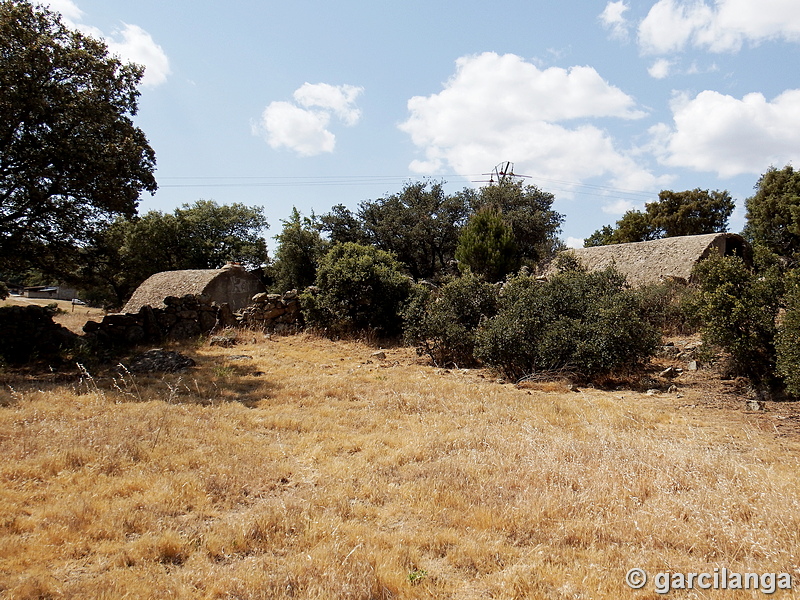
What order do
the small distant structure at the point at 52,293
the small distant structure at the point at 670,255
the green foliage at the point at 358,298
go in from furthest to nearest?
1. the small distant structure at the point at 52,293
2. the green foliage at the point at 358,298
3. the small distant structure at the point at 670,255

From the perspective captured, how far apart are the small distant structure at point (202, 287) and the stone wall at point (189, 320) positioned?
3725mm

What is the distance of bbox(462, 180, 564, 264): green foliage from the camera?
78.0 feet

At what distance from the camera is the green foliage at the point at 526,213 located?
78.0ft

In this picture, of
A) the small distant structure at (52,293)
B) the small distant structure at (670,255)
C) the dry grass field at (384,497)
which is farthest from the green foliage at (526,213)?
the small distant structure at (52,293)

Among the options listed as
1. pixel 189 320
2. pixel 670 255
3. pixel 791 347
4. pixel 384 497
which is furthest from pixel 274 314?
pixel 791 347

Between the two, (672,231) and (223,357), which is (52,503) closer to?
(223,357)

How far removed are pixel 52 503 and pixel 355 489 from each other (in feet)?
7.83

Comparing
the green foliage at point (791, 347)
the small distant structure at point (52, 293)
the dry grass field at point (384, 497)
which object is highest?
the small distant structure at point (52, 293)

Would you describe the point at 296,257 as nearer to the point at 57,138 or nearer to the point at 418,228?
the point at 418,228

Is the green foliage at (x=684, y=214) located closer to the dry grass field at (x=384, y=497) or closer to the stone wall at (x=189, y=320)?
the stone wall at (x=189, y=320)

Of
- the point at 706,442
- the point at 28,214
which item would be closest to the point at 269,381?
the point at 28,214

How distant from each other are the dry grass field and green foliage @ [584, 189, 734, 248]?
2807 cm
